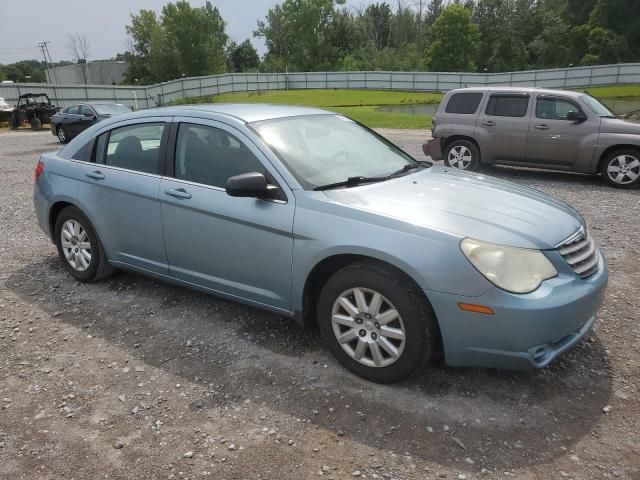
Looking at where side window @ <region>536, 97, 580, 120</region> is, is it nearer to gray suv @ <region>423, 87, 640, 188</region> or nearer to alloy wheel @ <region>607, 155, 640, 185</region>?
gray suv @ <region>423, 87, 640, 188</region>

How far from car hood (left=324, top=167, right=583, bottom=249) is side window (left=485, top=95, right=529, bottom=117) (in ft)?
22.6

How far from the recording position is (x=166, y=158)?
4102mm

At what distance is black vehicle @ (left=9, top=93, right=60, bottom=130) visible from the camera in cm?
2470

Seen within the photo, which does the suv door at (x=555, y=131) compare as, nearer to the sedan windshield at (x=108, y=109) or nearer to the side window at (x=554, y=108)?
the side window at (x=554, y=108)

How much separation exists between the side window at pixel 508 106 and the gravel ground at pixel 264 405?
6399mm

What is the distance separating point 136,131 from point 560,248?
3414 mm

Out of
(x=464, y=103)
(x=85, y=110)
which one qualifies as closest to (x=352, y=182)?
(x=464, y=103)

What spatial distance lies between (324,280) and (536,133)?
790cm

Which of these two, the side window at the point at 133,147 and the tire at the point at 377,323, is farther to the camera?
the side window at the point at 133,147

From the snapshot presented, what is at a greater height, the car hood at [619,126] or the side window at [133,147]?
the side window at [133,147]

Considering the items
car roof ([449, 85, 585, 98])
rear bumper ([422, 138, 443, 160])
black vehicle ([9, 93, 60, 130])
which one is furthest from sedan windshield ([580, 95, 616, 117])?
black vehicle ([9, 93, 60, 130])

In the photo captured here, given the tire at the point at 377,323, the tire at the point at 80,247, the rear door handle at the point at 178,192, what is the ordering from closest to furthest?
the tire at the point at 377,323 < the rear door handle at the point at 178,192 < the tire at the point at 80,247

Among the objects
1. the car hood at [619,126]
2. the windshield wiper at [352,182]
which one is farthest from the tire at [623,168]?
the windshield wiper at [352,182]

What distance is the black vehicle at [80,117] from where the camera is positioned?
18109mm
